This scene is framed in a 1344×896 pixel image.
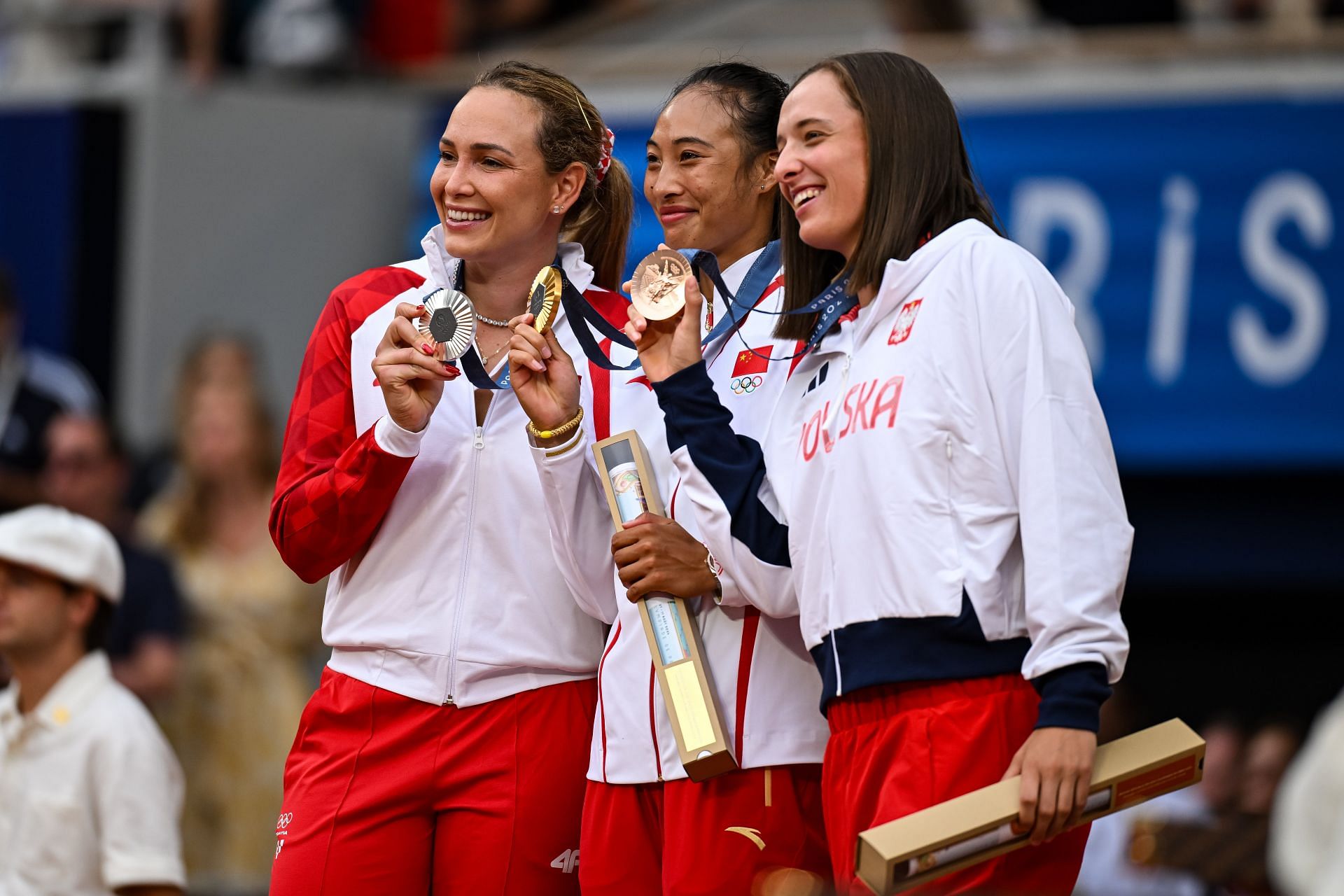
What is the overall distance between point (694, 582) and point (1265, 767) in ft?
15.5

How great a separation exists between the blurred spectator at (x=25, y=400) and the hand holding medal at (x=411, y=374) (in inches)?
192

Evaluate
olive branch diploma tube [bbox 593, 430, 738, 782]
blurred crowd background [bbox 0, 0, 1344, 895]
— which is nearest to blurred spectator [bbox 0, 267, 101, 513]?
blurred crowd background [bbox 0, 0, 1344, 895]

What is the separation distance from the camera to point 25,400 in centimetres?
880

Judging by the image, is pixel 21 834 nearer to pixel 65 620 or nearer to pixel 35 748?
pixel 35 748

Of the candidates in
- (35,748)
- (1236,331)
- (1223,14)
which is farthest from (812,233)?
(1223,14)

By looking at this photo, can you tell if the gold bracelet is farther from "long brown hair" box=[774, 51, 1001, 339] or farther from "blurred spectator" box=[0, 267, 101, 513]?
"blurred spectator" box=[0, 267, 101, 513]

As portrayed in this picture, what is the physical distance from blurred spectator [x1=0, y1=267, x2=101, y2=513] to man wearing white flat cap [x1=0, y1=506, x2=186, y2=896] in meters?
2.95

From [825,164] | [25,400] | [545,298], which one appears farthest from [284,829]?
[25,400]

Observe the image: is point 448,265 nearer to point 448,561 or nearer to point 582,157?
point 582,157

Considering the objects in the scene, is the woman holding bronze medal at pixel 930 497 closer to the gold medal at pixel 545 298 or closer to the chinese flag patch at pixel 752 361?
the chinese flag patch at pixel 752 361

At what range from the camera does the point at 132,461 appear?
888 cm

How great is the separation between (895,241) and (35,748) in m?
2.87

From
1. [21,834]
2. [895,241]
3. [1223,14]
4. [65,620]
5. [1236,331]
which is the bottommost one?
[21,834]

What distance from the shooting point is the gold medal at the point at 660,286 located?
3.66 meters
